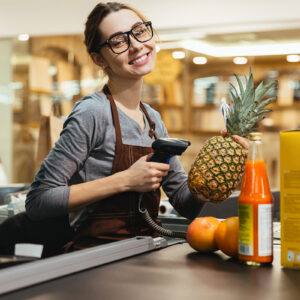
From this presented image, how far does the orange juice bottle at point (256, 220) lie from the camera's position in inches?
38.5

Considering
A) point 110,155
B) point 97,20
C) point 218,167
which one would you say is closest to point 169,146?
point 218,167

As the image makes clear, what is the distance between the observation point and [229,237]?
1.06 meters

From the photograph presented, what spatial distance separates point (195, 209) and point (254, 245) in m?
0.42

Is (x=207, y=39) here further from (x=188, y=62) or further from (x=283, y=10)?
(x=283, y=10)

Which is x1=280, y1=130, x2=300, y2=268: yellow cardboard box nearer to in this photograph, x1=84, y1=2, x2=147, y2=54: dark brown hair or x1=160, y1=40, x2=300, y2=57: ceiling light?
x1=84, y1=2, x2=147, y2=54: dark brown hair

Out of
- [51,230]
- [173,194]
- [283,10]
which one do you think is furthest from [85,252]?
[283,10]

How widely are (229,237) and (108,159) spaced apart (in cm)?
41

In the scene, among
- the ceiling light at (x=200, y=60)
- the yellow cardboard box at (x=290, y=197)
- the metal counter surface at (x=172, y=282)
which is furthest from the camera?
the ceiling light at (x=200, y=60)

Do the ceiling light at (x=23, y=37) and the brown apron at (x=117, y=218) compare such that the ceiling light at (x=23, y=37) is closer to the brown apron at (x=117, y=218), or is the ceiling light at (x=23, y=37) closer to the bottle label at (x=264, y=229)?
the brown apron at (x=117, y=218)

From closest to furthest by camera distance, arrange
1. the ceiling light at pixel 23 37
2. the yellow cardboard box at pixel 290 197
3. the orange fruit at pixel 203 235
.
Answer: the yellow cardboard box at pixel 290 197
the orange fruit at pixel 203 235
the ceiling light at pixel 23 37

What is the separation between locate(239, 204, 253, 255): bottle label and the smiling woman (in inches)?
10.6

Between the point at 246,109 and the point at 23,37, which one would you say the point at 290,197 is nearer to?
the point at 246,109

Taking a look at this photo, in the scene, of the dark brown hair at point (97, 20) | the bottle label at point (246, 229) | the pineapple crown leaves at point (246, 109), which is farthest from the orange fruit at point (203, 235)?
the dark brown hair at point (97, 20)

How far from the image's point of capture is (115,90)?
139cm
